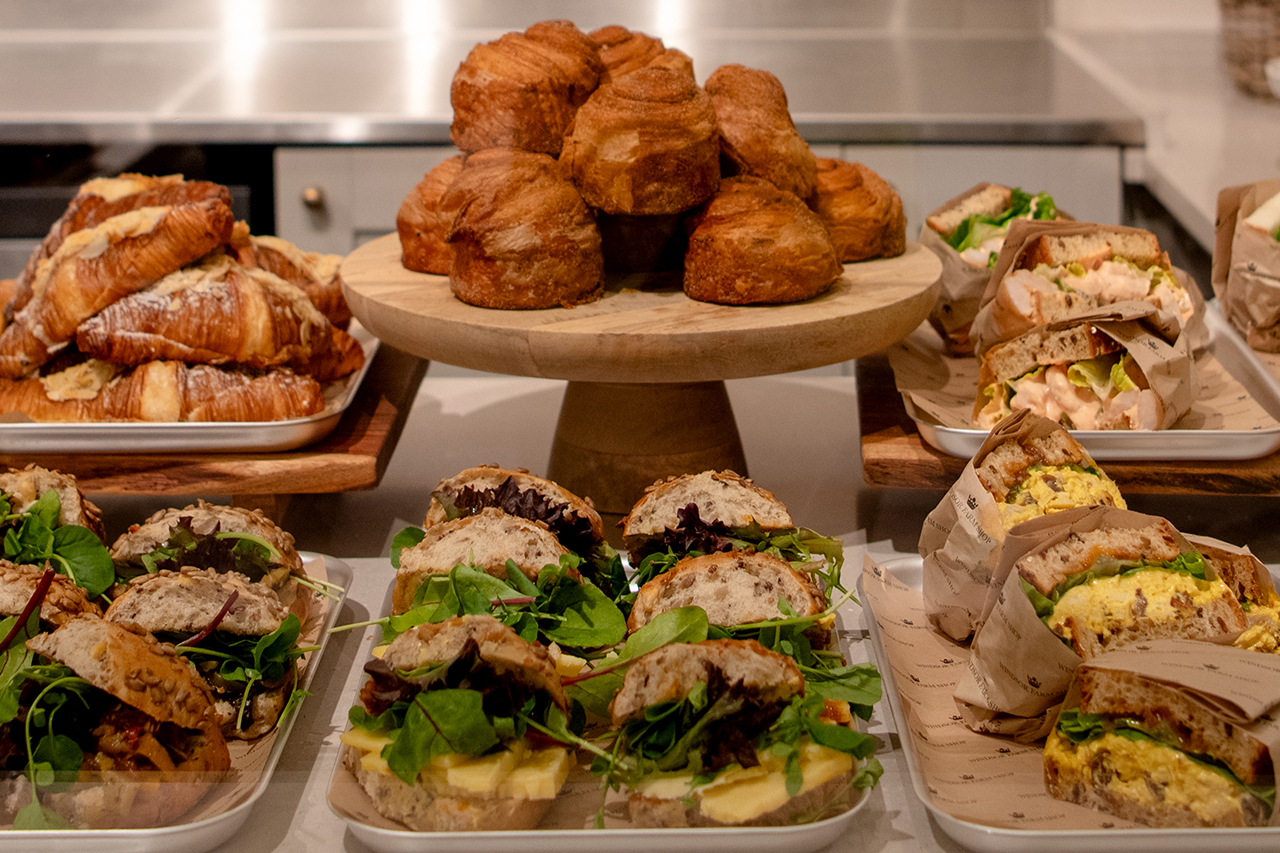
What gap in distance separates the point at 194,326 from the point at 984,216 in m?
1.16

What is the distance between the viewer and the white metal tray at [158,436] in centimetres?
132

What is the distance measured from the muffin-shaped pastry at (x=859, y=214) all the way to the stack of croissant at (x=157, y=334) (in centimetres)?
67

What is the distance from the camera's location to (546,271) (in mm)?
1296

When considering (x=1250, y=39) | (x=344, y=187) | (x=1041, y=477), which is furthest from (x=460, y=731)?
(x=1250, y=39)

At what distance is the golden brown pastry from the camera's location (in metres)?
1.49

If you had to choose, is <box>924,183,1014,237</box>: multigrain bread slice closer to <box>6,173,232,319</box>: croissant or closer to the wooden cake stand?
the wooden cake stand

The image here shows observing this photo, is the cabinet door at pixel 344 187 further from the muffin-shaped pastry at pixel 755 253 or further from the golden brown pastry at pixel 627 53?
the muffin-shaped pastry at pixel 755 253

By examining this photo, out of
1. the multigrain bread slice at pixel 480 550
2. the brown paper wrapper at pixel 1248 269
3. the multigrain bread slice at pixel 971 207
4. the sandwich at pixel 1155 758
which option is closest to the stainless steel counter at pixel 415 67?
the multigrain bread slice at pixel 971 207

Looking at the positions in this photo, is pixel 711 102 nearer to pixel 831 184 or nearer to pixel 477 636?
pixel 831 184

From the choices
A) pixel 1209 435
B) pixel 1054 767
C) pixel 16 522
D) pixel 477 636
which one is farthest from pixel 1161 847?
pixel 16 522

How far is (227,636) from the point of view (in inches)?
38.1

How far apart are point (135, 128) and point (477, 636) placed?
2.14 meters

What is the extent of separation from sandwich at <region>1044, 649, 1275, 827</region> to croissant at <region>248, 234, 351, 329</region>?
114cm

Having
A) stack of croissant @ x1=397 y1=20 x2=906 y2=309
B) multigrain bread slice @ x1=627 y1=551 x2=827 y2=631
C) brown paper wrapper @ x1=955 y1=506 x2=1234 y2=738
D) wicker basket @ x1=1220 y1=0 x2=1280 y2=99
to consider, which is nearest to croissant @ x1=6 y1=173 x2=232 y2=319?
stack of croissant @ x1=397 y1=20 x2=906 y2=309
